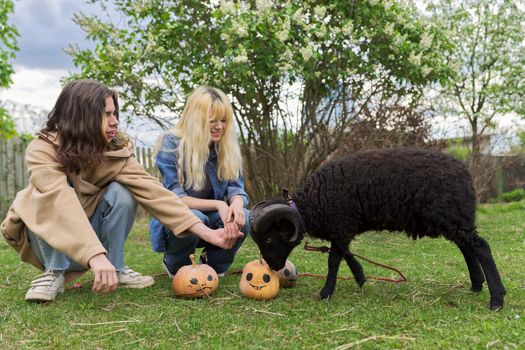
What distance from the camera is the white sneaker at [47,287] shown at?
11.2ft

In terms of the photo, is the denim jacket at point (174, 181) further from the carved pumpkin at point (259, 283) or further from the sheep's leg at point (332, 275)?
the sheep's leg at point (332, 275)

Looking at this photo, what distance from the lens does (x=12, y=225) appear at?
3480 millimetres

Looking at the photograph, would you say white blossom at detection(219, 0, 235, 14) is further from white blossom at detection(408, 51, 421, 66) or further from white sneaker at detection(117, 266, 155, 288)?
white sneaker at detection(117, 266, 155, 288)

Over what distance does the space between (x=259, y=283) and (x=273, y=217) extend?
1.64ft

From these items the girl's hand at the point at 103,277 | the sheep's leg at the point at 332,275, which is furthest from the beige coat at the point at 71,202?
the sheep's leg at the point at 332,275

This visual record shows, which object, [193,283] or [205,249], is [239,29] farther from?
[193,283]

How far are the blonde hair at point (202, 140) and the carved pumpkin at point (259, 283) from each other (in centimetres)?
98

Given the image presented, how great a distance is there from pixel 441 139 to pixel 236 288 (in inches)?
239

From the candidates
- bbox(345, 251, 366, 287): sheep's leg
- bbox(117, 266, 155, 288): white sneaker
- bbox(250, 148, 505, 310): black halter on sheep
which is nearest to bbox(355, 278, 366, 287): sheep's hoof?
bbox(345, 251, 366, 287): sheep's leg

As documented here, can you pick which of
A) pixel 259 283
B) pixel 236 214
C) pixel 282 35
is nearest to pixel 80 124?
pixel 236 214

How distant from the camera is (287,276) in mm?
3844

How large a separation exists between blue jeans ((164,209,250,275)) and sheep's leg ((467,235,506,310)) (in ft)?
5.90

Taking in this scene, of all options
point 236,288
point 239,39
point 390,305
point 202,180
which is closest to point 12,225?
point 202,180

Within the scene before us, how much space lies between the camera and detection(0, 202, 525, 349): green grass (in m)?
2.55
